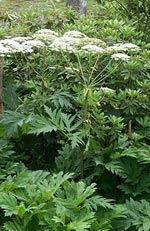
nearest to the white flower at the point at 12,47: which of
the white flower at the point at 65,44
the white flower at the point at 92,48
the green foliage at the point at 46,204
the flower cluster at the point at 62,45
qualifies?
the flower cluster at the point at 62,45

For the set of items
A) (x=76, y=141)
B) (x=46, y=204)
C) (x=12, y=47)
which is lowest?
(x=46, y=204)

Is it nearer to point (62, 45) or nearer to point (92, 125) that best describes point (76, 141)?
point (92, 125)

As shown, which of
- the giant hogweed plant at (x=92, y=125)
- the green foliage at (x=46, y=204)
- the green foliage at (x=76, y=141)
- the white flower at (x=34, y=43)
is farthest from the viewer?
the white flower at (x=34, y=43)

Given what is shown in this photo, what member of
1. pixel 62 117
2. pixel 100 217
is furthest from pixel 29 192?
pixel 62 117

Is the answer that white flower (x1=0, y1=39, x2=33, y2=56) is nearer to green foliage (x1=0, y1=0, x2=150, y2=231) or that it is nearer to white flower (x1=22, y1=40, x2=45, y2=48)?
white flower (x1=22, y1=40, x2=45, y2=48)

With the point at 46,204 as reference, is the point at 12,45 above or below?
above

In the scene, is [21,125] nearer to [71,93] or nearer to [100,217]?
[71,93]

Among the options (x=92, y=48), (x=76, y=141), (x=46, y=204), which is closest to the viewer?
(x=46, y=204)

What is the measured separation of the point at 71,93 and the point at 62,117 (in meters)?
0.36

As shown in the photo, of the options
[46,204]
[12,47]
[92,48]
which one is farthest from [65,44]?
[46,204]

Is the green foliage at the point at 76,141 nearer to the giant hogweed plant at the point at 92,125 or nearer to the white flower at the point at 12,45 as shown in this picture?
the giant hogweed plant at the point at 92,125

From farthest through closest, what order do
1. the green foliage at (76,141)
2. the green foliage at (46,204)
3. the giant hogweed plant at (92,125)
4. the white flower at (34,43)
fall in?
the white flower at (34,43)
the giant hogweed plant at (92,125)
the green foliage at (76,141)
the green foliage at (46,204)

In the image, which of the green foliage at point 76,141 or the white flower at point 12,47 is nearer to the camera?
the green foliage at point 76,141

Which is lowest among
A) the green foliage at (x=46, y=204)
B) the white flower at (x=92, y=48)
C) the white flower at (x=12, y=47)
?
the green foliage at (x=46, y=204)
